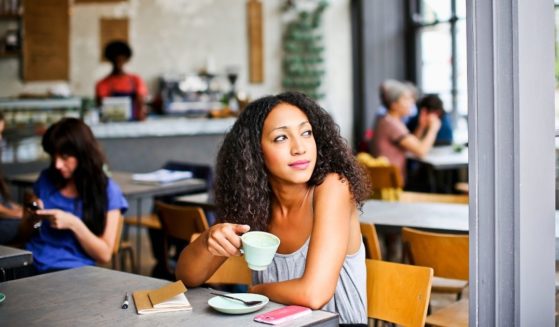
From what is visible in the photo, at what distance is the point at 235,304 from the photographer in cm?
201

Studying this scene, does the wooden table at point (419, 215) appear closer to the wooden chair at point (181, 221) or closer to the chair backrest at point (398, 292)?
the wooden chair at point (181, 221)

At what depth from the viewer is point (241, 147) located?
8.05 feet

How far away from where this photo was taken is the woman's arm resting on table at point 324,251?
213cm

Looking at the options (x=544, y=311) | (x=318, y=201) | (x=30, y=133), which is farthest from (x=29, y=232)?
(x=30, y=133)

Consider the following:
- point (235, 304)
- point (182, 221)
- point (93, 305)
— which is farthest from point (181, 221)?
point (235, 304)

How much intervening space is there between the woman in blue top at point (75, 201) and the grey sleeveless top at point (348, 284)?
4.16ft

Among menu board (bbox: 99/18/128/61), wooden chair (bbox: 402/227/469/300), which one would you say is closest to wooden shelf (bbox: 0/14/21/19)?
menu board (bbox: 99/18/128/61)

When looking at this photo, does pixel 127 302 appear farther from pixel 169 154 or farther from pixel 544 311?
pixel 169 154

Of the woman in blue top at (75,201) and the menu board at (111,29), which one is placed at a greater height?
the menu board at (111,29)

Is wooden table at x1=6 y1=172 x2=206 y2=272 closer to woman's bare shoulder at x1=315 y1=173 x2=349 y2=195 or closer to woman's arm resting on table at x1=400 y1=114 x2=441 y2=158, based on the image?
woman's arm resting on table at x1=400 y1=114 x2=441 y2=158

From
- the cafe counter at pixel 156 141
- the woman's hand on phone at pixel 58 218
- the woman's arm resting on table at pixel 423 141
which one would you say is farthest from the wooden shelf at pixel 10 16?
the woman's hand on phone at pixel 58 218

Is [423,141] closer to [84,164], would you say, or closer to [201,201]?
[201,201]

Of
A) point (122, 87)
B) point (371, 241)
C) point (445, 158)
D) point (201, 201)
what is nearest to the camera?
point (371, 241)

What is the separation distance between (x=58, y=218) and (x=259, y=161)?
1.17 meters
